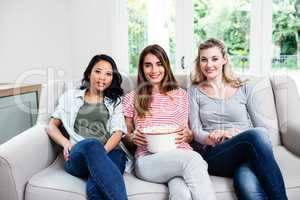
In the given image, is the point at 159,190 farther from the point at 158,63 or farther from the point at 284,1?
the point at 284,1

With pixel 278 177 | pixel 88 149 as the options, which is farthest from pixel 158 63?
pixel 278 177

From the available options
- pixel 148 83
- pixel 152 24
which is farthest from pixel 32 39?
pixel 148 83

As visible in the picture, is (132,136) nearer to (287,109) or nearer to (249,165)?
(249,165)

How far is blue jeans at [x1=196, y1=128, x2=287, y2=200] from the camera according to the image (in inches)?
52.2

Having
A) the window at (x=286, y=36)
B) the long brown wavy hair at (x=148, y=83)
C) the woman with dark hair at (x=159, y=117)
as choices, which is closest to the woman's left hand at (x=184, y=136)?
the woman with dark hair at (x=159, y=117)

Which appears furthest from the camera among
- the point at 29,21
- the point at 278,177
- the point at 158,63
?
the point at 29,21

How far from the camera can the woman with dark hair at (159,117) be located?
4.71ft

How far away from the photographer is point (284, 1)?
2793 millimetres

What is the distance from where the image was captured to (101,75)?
5.66ft

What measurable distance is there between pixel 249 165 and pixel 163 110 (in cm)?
51

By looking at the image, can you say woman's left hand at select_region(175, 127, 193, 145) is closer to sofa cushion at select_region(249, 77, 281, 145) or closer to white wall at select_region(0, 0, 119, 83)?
sofa cushion at select_region(249, 77, 281, 145)

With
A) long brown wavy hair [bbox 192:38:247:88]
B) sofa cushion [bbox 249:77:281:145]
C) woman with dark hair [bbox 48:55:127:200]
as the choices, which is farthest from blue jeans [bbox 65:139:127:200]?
sofa cushion [bbox 249:77:281:145]

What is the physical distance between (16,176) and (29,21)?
5.56ft

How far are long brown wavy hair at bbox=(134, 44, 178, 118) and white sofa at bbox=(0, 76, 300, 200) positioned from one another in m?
0.17
